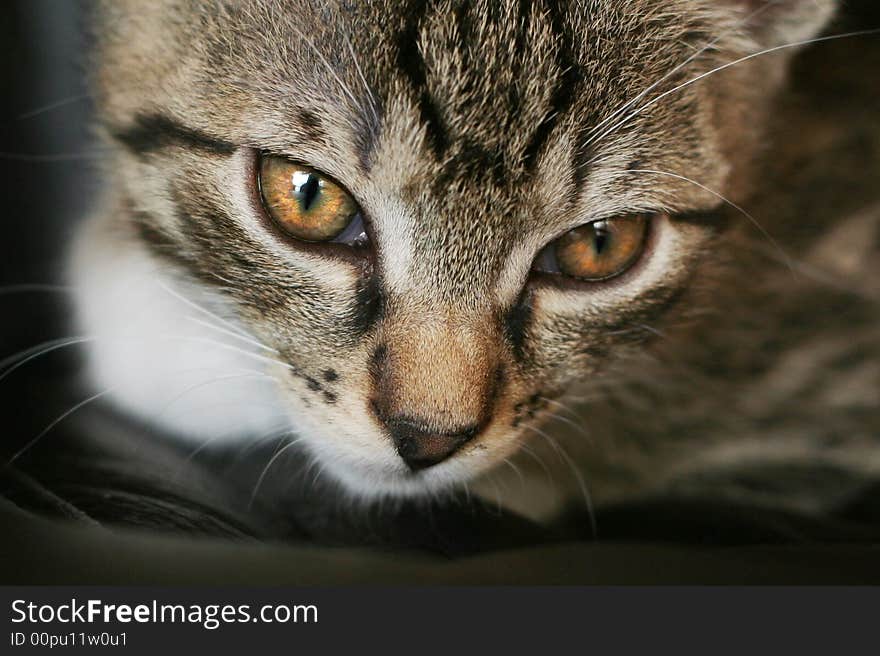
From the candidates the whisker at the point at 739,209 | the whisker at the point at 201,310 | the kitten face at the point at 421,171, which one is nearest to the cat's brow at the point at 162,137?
the kitten face at the point at 421,171

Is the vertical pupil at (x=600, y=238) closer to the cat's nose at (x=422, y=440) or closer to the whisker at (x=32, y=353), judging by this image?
the cat's nose at (x=422, y=440)

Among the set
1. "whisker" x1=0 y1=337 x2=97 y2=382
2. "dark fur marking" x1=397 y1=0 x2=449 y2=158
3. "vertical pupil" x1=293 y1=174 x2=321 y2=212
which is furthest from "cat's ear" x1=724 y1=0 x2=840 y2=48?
"whisker" x1=0 y1=337 x2=97 y2=382

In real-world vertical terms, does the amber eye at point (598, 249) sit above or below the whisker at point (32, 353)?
above

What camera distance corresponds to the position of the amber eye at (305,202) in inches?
28.6

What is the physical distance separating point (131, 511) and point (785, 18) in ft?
2.42

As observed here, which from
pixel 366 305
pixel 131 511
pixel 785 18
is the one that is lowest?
pixel 131 511

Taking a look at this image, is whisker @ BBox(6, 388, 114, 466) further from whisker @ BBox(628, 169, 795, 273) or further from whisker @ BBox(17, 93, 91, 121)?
whisker @ BBox(628, 169, 795, 273)

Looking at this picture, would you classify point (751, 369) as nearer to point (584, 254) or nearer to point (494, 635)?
point (584, 254)

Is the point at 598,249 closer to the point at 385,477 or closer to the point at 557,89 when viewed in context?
the point at 557,89

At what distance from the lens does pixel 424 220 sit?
28.6 inches

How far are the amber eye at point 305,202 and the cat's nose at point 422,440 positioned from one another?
0.16 metres

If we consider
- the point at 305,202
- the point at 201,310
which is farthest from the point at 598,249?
the point at 201,310

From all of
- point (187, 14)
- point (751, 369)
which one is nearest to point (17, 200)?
point (187, 14)

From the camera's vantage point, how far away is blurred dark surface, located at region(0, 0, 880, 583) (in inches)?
29.9
